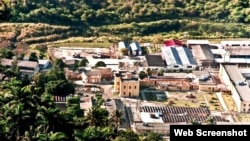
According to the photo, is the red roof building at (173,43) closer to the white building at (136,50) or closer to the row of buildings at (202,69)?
the row of buildings at (202,69)

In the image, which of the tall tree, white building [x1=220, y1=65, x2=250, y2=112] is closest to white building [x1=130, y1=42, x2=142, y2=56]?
white building [x1=220, y1=65, x2=250, y2=112]

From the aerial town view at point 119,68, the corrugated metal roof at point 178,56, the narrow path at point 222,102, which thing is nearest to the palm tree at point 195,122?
the aerial town view at point 119,68

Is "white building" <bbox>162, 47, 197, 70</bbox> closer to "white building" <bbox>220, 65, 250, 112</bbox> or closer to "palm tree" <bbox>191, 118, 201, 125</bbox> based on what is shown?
"white building" <bbox>220, 65, 250, 112</bbox>

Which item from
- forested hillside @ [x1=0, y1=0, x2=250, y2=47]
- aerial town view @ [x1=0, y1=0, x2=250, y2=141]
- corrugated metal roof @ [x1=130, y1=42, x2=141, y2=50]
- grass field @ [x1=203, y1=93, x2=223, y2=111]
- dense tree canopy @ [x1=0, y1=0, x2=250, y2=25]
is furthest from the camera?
dense tree canopy @ [x1=0, y1=0, x2=250, y2=25]

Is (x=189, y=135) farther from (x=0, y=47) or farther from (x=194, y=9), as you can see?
(x=194, y=9)

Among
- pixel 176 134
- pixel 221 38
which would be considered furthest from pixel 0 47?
pixel 176 134
